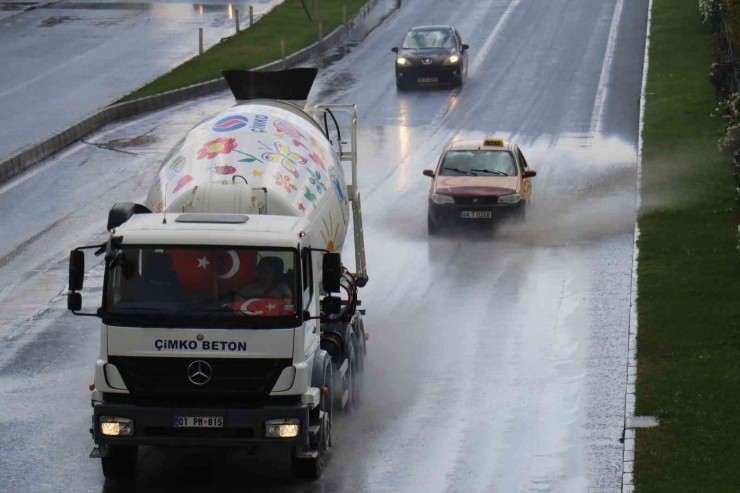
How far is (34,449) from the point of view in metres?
14.4

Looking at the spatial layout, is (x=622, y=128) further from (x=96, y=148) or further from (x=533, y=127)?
(x=96, y=148)

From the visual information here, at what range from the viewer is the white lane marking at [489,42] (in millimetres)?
46031

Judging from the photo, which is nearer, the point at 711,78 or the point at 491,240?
the point at 491,240

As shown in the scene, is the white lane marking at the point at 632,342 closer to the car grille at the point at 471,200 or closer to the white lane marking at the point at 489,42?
the car grille at the point at 471,200

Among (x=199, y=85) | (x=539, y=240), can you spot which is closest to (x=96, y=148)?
(x=199, y=85)

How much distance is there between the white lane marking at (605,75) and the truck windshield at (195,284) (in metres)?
23.4

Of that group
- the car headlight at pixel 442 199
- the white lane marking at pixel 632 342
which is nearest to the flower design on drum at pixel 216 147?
the white lane marking at pixel 632 342

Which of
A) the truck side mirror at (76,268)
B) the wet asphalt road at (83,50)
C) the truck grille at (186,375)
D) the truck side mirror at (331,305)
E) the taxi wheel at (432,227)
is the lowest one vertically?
the wet asphalt road at (83,50)

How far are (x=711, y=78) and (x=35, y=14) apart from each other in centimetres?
3191

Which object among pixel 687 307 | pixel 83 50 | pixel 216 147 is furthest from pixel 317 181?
pixel 83 50

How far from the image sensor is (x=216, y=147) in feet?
49.8

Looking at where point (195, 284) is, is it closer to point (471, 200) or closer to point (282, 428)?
point (282, 428)

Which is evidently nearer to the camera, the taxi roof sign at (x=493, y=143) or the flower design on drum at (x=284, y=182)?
the flower design on drum at (x=284, y=182)

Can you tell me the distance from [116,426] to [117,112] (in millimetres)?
26519
